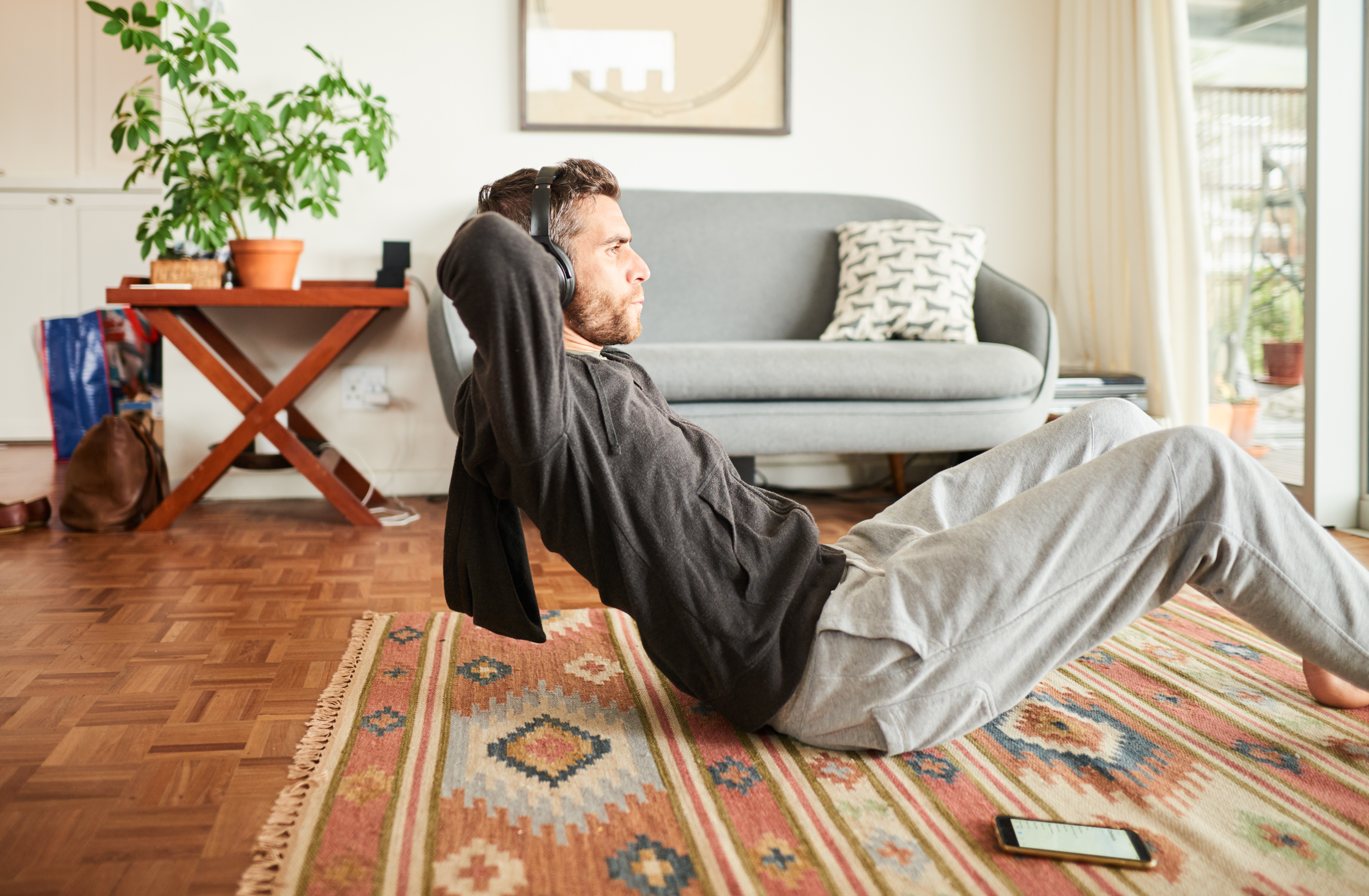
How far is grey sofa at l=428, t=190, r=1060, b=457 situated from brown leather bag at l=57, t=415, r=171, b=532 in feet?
2.69

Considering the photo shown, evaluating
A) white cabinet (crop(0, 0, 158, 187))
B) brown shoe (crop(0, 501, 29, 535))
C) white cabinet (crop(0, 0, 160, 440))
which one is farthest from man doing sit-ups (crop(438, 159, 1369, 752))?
white cabinet (crop(0, 0, 158, 187))

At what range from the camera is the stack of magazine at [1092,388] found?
2.69 metres

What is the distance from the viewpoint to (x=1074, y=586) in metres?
0.95

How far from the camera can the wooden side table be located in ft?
8.00

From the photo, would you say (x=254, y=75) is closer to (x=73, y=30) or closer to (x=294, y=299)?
(x=294, y=299)

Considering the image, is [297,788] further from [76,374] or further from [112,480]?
[76,374]

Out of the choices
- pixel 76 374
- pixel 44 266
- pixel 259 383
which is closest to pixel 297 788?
pixel 259 383

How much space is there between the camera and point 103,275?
4648mm

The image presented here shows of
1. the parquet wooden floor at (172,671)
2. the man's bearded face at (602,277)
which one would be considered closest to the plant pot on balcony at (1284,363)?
the parquet wooden floor at (172,671)

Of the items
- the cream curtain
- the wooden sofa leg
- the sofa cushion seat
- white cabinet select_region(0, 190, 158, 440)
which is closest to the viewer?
the sofa cushion seat

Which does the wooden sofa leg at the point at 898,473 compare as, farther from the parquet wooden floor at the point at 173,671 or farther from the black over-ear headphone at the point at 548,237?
the black over-ear headphone at the point at 548,237

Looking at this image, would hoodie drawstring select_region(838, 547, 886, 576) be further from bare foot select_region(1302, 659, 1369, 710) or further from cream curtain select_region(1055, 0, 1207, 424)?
cream curtain select_region(1055, 0, 1207, 424)

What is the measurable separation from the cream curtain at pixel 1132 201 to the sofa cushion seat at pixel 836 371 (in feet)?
2.13

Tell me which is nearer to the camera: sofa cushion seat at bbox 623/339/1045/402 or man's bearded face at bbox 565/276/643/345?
man's bearded face at bbox 565/276/643/345
